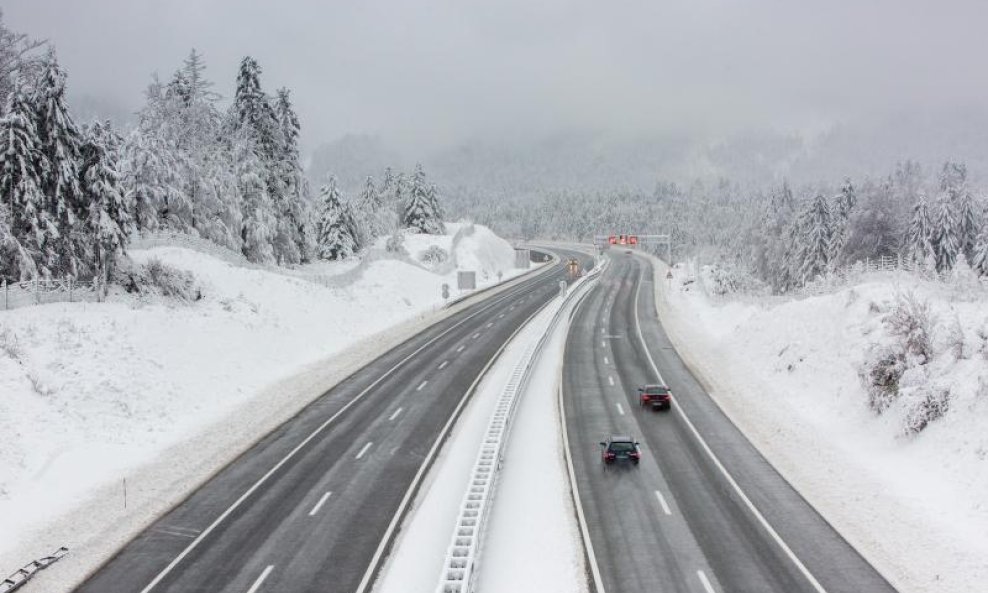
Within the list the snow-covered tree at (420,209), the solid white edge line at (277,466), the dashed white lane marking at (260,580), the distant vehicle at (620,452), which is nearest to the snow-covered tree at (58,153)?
the solid white edge line at (277,466)

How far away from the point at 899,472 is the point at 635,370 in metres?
18.1

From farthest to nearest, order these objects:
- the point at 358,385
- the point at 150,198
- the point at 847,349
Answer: the point at 150,198 < the point at 358,385 < the point at 847,349

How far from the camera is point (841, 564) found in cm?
1664

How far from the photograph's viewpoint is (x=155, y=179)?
48906mm

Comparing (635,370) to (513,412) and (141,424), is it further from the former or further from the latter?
(141,424)

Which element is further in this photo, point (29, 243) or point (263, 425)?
point (29, 243)

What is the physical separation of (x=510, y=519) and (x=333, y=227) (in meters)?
60.9

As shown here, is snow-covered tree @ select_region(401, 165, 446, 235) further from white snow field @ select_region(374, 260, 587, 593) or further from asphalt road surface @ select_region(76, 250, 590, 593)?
white snow field @ select_region(374, 260, 587, 593)

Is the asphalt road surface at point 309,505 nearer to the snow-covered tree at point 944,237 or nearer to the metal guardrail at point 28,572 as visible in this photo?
the metal guardrail at point 28,572

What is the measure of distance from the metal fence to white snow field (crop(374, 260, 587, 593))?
1946 centimetres

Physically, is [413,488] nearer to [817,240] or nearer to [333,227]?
[333,227]

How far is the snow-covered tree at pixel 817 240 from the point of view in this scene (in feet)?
286

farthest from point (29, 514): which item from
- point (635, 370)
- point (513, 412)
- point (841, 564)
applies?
point (635, 370)

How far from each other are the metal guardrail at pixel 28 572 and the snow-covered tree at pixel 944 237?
259 ft
